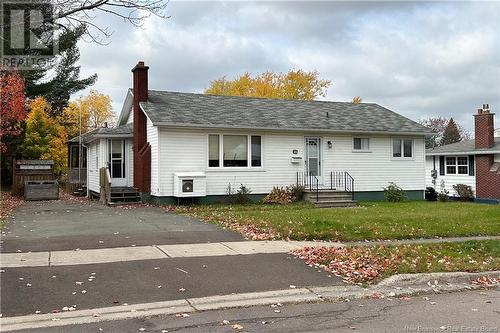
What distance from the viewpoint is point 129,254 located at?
9289mm

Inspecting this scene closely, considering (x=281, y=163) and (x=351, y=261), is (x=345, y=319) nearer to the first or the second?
(x=351, y=261)

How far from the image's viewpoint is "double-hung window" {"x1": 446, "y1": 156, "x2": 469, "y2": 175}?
32.2 m

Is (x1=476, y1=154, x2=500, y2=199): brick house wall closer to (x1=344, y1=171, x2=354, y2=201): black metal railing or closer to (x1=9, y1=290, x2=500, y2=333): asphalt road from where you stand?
(x1=344, y1=171, x2=354, y2=201): black metal railing

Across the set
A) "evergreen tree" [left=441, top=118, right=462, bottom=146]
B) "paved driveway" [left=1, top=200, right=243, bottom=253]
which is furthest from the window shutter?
"evergreen tree" [left=441, top=118, right=462, bottom=146]

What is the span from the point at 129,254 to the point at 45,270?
66.8 inches

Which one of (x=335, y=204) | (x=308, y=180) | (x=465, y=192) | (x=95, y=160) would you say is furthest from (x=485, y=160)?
(x=95, y=160)

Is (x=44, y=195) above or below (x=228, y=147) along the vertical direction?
below

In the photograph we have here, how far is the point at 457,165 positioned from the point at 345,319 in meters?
29.8

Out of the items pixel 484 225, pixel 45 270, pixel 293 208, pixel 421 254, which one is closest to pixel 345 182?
pixel 293 208

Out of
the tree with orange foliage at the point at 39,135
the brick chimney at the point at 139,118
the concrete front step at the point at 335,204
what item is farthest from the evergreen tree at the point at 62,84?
the concrete front step at the point at 335,204

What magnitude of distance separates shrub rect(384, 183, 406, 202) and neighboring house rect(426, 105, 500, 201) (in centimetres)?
955

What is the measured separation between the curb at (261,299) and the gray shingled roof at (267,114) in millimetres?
12891

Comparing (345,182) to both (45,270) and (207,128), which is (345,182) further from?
(45,270)

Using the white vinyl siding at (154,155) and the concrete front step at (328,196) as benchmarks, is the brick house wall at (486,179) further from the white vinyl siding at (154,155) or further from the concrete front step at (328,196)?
the white vinyl siding at (154,155)
